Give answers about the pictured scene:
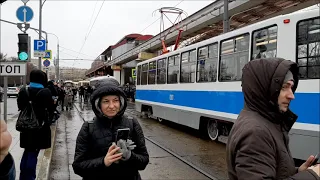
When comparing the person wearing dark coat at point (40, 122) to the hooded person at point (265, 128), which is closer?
the hooded person at point (265, 128)

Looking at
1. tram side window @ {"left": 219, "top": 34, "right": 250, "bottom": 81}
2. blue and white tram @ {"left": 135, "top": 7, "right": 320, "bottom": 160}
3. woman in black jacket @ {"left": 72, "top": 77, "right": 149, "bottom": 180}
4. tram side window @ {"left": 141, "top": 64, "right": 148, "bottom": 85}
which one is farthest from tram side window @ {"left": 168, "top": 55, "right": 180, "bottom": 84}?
woman in black jacket @ {"left": 72, "top": 77, "right": 149, "bottom": 180}

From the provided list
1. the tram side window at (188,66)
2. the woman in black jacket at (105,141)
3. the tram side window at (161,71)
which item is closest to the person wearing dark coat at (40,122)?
the woman in black jacket at (105,141)

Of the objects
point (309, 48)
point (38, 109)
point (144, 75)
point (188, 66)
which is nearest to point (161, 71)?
point (188, 66)

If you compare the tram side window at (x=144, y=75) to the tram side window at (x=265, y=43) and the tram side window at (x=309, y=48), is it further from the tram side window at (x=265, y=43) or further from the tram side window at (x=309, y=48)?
the tram side window at (x=309, y=48)

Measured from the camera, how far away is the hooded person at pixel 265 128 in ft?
5.40

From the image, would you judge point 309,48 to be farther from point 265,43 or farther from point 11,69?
point 11,69

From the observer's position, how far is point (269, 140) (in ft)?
5.57

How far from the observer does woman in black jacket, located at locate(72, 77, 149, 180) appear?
8.21 ft

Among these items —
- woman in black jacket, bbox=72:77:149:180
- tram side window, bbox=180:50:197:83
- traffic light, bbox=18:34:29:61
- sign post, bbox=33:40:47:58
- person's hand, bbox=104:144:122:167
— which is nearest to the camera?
person's hand, bbox=104:144:122:167

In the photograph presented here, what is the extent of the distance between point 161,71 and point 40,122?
978cm

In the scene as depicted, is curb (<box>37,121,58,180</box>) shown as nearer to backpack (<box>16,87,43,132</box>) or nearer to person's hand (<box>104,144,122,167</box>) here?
backpack (<box>16,87,43,132</box>)

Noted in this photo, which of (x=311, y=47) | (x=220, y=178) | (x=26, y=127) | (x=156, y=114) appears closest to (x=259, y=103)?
(x=26, y=127)

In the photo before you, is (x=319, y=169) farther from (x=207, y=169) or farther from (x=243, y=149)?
(x=207, y=169)

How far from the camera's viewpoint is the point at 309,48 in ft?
21.1
